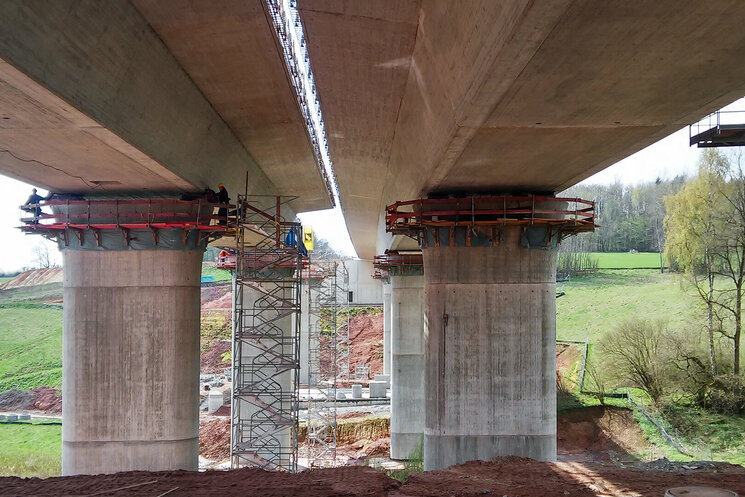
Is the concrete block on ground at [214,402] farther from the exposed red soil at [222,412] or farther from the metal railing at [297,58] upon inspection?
the metal railing at [297,58]

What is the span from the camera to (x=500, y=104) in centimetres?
961

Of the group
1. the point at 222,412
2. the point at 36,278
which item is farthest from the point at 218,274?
the point at 222,412

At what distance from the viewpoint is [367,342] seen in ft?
215

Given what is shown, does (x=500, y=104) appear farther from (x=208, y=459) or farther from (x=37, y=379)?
(x=37, y=379)

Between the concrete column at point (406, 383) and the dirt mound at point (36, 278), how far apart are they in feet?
229

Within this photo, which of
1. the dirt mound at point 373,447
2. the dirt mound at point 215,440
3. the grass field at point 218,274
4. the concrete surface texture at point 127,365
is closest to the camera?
the concrete surface texture at point 127,365

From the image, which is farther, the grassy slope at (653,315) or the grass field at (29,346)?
the grass field at (29,346)

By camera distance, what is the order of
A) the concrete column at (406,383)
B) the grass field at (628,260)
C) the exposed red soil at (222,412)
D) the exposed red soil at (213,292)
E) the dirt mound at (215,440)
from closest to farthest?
the concrete column at (406,383) → the dirt mound at (215,440) → the exposed red soil at (222,412) → the grass field at (628,260) → the exposed red soil at (213,292)

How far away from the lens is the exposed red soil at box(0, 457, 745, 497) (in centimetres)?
1189

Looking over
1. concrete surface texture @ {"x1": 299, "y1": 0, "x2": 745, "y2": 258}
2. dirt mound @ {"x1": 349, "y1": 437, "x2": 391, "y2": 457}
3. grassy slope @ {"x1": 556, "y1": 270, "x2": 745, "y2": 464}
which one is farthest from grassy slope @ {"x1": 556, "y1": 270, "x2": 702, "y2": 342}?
concrete surface texture @ {"x1": 299, "y1": 0, "x2": 745, "y2": 258}

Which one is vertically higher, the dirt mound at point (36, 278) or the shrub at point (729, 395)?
the dirt mound at point (36, 278)

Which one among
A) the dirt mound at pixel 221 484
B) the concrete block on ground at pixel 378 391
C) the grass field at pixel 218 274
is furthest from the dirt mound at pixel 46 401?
the grass field at pixel 218 274

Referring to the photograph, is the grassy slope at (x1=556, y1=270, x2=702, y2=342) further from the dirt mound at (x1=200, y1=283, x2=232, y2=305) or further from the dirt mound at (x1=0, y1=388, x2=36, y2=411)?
the dirt mound at (x1=200, y1=283, x2=232, y2=305)

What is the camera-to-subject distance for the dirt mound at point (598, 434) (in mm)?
29484
